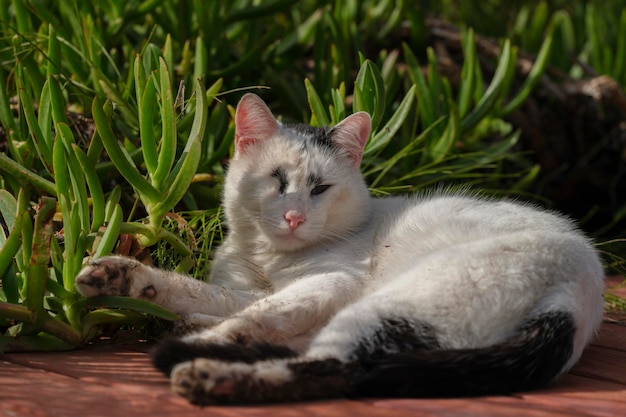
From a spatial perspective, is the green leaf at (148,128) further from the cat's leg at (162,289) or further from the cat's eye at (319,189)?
the cat's eye at (319,189)

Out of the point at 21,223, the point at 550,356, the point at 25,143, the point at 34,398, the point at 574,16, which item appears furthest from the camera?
the point at 574,16

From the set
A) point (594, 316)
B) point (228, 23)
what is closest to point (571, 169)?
point (228, 23)

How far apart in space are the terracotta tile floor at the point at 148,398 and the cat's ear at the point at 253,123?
89 cm

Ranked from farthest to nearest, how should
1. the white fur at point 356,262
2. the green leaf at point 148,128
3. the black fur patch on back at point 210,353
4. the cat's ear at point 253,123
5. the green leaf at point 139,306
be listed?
the cat's ear at point 253,123 → the green leaf at point 148,128 → the green leaf at point 139,306 → the white fur at point 356,262 → the black fur patch on back at point 210,353

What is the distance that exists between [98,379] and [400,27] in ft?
12.1

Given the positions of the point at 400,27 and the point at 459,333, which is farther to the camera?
the point at 400,27

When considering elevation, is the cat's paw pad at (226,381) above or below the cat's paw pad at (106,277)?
below

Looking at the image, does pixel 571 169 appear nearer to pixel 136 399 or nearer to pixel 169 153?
pixel 169 153

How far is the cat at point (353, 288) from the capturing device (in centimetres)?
182

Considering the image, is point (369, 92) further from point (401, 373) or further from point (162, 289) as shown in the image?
point (401, 373)

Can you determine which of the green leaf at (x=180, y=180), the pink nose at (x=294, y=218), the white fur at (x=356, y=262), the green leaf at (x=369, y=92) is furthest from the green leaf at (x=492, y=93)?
the green leaf at (x=180, y=180)

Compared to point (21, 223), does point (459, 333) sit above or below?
below

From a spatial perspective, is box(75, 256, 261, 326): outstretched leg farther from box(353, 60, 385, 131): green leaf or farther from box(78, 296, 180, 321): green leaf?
box(353, 60, 385, 131): green leaf

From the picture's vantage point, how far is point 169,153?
2441 mm
